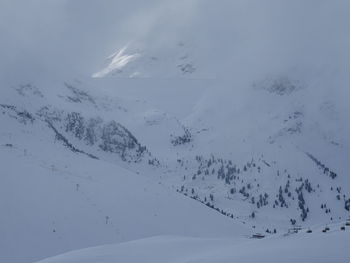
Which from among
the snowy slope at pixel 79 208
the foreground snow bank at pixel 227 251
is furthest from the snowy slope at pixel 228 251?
the snowy slope at pixel 79 208

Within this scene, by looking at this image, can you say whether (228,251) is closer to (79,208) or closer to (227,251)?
(227,251)

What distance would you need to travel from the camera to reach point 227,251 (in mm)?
31859

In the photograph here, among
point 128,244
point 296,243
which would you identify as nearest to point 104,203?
point 128,244

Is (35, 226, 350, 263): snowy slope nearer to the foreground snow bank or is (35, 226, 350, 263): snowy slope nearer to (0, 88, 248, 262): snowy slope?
the foreground snow bank

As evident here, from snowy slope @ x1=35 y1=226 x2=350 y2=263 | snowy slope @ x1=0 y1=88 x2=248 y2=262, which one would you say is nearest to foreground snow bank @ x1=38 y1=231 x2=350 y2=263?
snowy slope @ x1=35 y1=226 x2=350 y2=263

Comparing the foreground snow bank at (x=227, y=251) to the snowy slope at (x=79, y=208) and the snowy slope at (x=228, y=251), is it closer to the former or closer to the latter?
the snowy slope at (x=228, y=251)

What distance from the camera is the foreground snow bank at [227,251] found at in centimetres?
2602

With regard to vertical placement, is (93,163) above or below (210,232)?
above

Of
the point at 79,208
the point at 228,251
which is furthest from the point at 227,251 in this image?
the point at 79,208

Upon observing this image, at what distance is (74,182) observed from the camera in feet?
303

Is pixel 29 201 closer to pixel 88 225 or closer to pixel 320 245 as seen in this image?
pixel 88 225

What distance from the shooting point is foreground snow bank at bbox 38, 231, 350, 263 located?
85.4 feet

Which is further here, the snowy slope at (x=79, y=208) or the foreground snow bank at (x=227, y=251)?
the snowy slope at (x=79, y=208)

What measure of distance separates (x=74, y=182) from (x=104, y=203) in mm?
7493
